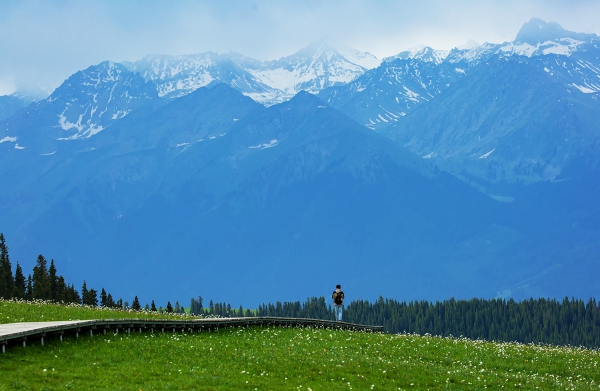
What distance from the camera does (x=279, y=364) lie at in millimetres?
44750

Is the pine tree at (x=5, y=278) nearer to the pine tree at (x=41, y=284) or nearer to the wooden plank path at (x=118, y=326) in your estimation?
the pine tree at (x=41, y=284)

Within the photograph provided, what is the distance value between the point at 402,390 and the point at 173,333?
58.0 feet

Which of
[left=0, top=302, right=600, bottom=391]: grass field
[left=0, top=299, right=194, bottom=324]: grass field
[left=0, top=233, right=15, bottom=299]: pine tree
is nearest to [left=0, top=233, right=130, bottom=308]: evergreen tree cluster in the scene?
[left=0, top=233, right=15, bottom=299]: pine tree

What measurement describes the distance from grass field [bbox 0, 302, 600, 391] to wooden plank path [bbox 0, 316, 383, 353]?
27.4 inches

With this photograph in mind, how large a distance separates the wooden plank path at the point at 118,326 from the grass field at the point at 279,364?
696 mm

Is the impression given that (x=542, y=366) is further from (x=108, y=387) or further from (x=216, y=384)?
(x=108, y=387)

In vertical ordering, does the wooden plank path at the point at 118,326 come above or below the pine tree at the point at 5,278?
below

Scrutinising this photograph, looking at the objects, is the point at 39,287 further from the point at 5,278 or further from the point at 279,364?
the point at 279,364

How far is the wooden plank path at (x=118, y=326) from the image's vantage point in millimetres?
43500

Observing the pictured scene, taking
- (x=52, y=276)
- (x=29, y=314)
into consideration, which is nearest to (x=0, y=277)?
(x=52, y=276)

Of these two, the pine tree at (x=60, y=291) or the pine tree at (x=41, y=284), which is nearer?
the pine tree at (x=41, y=284)

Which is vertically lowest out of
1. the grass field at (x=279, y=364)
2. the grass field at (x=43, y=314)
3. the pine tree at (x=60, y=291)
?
the grass field at (x=279, y=364)

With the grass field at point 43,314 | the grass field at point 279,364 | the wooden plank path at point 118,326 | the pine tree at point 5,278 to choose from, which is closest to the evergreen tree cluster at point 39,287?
the pine tree at point 5,278

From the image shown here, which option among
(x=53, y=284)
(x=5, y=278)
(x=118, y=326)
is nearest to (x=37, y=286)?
(x=5, y=278)
